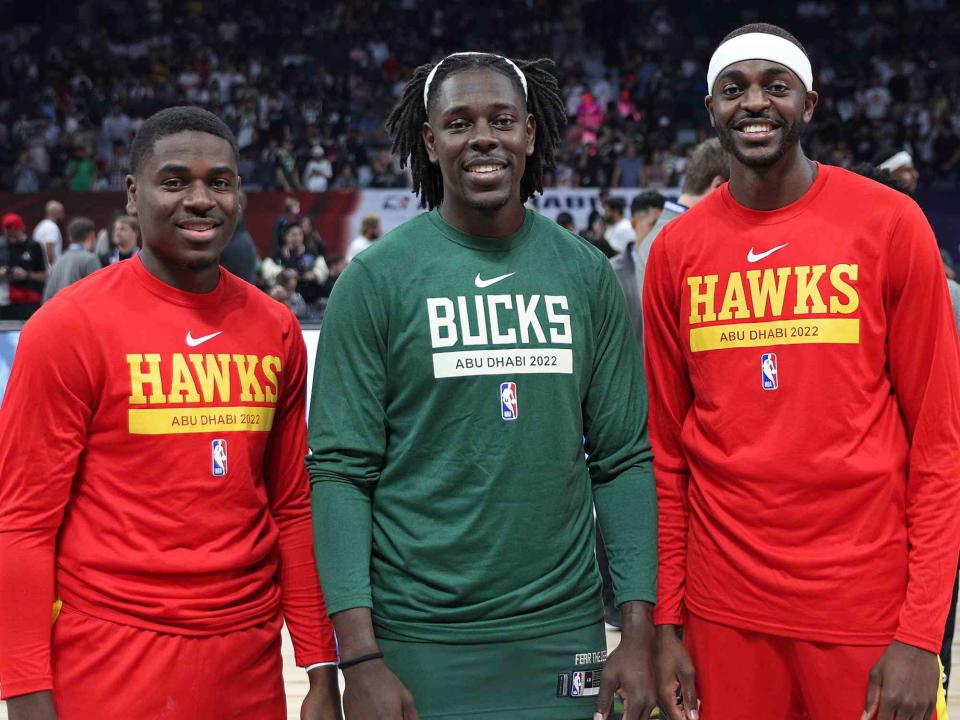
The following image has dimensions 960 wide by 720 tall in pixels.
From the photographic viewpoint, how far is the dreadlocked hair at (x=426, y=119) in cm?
252

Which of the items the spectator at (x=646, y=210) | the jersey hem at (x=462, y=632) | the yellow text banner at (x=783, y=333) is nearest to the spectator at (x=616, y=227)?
the spectator at (x=646, y=210)

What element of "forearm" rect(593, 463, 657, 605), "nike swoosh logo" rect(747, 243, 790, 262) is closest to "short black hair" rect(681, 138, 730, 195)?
"nike swoosh logo" rect(747, 243, 790, 262)

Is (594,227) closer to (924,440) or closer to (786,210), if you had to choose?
(786,210)

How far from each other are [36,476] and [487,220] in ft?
2.97

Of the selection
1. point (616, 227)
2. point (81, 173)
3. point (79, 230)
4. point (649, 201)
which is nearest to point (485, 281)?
point (649, 201)

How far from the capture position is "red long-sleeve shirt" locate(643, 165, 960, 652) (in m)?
2.33

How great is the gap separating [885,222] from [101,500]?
1501 mm

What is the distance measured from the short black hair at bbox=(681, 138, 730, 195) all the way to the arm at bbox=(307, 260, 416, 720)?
264 centimetres

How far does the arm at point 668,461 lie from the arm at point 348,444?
556 millimetres

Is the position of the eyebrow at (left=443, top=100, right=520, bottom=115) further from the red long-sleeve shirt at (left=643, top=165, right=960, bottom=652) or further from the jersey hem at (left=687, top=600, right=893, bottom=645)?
the jersey hem at (left=687, top=600, right=893, bottom=645)

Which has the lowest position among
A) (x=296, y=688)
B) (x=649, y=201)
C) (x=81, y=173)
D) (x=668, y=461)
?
(x=296, y=688)

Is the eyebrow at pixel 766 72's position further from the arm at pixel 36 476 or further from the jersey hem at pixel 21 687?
the jersey hem at pixel 21 687

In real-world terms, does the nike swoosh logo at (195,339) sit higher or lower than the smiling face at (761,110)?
lower

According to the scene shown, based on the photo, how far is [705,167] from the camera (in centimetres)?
470
